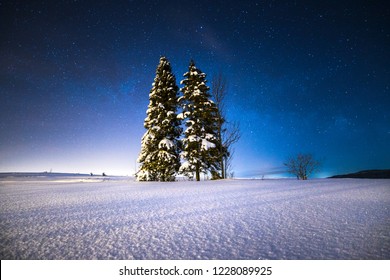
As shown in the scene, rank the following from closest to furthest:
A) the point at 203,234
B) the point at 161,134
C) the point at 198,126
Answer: the point at 203,234 → the point at 198,126 → the point at 161,134

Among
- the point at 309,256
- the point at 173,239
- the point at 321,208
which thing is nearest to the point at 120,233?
the point at 173,239

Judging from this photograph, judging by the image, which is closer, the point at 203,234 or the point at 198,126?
the point at 203,234

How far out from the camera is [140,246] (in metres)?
2.06

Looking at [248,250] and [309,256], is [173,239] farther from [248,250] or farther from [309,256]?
[309,256]

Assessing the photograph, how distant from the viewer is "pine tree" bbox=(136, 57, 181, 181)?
14641 millimetres

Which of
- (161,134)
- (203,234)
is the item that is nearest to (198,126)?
(161,134)

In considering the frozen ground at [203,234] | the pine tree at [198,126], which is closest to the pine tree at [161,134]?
the pine tree at [198,126]

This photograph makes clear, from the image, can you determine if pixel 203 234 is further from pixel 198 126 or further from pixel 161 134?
pixel 161 134

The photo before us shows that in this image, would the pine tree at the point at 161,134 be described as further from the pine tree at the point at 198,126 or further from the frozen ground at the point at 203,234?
the frozen ground at the point at 203,234

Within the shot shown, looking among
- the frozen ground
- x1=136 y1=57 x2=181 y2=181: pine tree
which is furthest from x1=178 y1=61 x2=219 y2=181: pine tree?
the frozen ground

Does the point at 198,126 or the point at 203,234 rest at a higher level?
the point at 198,126

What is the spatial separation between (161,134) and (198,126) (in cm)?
332

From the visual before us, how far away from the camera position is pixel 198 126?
14531 mm

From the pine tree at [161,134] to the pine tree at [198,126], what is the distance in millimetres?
1169
